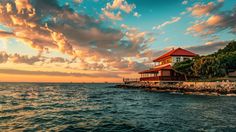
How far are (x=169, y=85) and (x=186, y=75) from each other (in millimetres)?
6522

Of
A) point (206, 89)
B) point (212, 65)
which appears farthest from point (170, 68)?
point (206, 89)

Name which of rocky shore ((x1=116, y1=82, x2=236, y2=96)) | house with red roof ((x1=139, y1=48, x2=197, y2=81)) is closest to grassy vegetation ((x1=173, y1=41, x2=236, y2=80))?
rocky shore ((x1=116, y1=82, x2=236, y2=96))

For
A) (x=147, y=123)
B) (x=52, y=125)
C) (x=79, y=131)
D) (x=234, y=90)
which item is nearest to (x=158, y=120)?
(x=147, y=123)

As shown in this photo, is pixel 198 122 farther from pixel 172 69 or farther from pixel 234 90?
pixel 172 69

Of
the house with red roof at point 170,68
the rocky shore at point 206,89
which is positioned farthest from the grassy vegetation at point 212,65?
the house with red roof at point 170,68

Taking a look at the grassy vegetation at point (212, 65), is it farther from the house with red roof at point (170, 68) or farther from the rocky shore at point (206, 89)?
the house with red roof at point (170, 68)

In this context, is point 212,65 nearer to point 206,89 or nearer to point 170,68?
point 206,89

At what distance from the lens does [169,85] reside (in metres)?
50.8

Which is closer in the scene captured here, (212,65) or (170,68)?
(212,65)

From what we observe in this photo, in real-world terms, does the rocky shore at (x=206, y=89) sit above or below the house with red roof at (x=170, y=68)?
below

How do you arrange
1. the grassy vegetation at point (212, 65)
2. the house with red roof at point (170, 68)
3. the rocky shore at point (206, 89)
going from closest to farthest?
the rocky shore at point (206, 89) → the grassy vegetation at point (212, 65) → the house with red roof at point (170, 68)

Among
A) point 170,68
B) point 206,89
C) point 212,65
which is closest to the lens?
point 206,89

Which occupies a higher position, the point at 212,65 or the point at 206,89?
the point at 212,65

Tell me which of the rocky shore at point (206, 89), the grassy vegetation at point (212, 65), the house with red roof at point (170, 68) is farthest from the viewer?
the house with red roof at point (170, 68)
